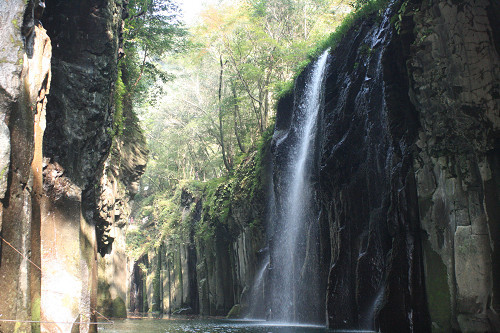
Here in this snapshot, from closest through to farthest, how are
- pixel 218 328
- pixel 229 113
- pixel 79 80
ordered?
pixel 79 80 < pixel 218 328 < pixel 229 113

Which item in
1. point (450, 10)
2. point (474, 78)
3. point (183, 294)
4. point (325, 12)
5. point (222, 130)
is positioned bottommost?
point (183, 294)

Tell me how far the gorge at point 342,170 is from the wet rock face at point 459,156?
0.08 ft

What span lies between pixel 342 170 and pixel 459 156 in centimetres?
530

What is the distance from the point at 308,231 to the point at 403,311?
20.5 ft

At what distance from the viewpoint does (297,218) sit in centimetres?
1625

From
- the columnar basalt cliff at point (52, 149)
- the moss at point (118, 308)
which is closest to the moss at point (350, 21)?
the columnar basalt cliff at point (52, 149)

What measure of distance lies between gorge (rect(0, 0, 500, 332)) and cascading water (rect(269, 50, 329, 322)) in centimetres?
8

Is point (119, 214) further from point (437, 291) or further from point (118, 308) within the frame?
point (437, 291)

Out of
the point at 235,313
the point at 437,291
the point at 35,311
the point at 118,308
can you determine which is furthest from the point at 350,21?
the point at 118,308

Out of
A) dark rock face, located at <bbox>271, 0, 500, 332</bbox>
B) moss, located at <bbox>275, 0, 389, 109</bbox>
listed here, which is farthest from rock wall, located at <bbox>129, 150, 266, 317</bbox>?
dark rock face, located at <bbox>271, 0, 500, 332</bbox>

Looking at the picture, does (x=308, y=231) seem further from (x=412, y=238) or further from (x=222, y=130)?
(x=222, y=130)

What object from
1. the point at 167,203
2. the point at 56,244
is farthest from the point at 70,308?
the point at 167,203

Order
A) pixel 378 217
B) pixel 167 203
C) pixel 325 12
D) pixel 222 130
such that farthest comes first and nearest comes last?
1. pixel 167 203
2. pixel 222 130
3. pixel 325 12
4. pixel 378 217

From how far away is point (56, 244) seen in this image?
8359 mm
